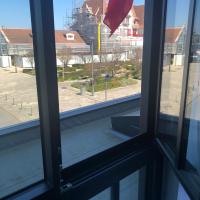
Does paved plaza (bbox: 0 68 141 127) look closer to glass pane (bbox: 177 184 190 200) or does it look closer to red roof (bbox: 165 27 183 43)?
red roof (bbox: 165 27 183 43)

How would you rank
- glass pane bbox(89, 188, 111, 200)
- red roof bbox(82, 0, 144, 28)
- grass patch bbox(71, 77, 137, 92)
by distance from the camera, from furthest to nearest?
grass patch bbox(71, 77, 137, 92) → glass pane bbox(89, 188, 111, 200) → red roof bbox(82, 0, 144, 28)

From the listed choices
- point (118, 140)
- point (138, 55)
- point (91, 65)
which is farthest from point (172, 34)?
point (118, 140)

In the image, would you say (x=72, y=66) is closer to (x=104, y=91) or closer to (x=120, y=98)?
(x=104, y=91)

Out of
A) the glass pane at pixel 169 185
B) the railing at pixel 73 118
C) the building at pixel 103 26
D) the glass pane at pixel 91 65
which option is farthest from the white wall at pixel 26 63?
the glass pane at pixel 169 185

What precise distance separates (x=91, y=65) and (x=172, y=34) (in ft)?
1.91

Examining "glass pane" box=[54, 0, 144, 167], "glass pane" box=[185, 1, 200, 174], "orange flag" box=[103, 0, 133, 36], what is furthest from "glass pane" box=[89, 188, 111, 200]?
"orange flag" box=[103, 0, 133, 36]

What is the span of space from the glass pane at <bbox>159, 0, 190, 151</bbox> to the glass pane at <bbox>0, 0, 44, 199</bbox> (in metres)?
0.86

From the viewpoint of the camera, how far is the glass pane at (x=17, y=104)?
3.43ft

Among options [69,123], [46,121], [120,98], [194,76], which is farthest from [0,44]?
[120,98]

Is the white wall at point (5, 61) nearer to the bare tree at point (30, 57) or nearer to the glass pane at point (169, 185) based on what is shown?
the bare tree at point (30, 57)

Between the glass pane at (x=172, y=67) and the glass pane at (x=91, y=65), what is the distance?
8.1 inches

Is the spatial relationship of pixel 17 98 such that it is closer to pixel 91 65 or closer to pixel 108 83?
pixel 91 65

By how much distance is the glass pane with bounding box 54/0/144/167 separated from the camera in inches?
58.0

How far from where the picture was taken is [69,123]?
7.09 ft
